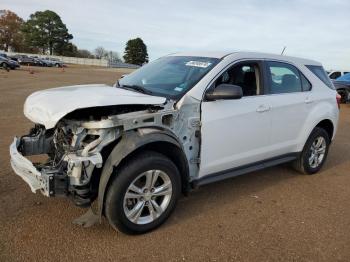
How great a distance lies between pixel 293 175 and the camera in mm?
6039

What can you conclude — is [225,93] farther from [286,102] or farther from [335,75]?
[335,75]

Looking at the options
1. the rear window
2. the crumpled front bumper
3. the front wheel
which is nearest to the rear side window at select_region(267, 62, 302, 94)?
the rear window

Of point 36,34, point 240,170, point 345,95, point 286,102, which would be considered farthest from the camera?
point 36,34

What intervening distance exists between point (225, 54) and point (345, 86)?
15584mm

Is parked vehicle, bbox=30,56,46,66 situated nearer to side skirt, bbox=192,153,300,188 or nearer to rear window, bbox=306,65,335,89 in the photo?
rear window, bbox=306,65,335,89

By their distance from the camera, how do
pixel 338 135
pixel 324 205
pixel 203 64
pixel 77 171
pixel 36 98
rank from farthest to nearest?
pixel 338 135, pixel 324 205, pixel 203 64, pixel 36 98, pixel 77 171

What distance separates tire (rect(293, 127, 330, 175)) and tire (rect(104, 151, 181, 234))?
2681 mm

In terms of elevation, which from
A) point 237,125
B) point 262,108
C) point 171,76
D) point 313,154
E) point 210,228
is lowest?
point 210,228

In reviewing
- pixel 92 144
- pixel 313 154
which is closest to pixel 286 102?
pixel 313 154

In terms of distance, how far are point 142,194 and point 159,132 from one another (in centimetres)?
64

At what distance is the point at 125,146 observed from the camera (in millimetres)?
3529

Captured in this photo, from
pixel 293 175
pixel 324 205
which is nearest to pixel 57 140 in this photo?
pixel 324 205

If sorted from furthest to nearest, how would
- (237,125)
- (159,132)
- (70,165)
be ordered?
(237,125) → (159,132) → (70,165)

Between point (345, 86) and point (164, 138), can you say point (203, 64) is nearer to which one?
point (164, 138)
